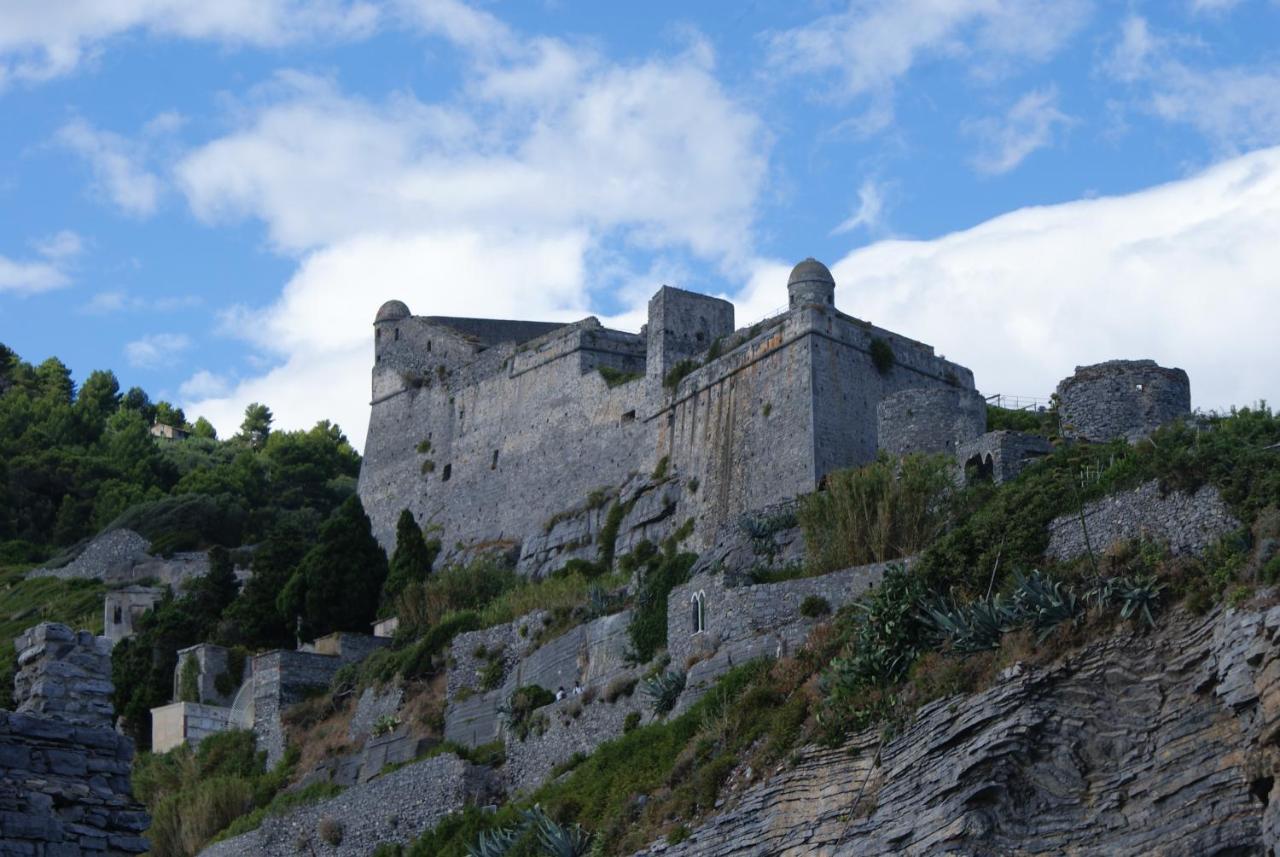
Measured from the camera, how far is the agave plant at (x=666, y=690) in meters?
26.8

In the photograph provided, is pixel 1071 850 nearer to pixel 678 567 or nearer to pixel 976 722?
pixel 976 722

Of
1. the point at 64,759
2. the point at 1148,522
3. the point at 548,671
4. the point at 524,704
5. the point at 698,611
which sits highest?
the point at 1148,522

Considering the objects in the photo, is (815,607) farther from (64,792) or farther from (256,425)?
(256,425)

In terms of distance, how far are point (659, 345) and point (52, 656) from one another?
2676 centimetres

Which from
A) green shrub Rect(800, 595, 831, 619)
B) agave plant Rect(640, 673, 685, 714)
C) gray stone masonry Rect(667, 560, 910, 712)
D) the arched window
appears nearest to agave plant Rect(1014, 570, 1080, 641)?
gray stone masonry Rect(667, 560, 910, 712)

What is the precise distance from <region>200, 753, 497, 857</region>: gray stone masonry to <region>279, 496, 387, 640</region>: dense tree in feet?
28.3

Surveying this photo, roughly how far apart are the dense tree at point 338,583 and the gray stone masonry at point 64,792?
1037 inches

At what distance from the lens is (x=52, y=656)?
13.5m

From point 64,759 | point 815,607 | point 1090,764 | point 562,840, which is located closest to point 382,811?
point 562,840

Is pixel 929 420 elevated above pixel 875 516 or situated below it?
above

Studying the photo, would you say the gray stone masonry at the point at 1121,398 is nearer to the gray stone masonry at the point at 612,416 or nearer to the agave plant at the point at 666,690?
the gray stone masonry at the point at 612,416

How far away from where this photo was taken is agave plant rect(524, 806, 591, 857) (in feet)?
80.4

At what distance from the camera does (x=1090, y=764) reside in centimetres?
1945

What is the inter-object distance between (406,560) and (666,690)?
1515cm
